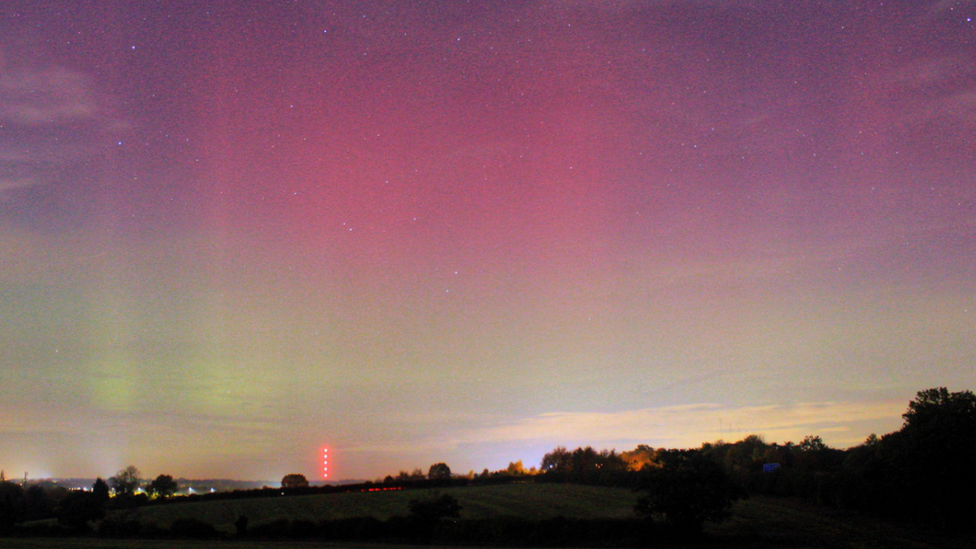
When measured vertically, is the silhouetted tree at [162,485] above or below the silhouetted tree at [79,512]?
below

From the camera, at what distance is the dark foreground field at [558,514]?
136ft

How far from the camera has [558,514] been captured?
58.2 meters

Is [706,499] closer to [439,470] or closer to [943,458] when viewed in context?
[943,458]

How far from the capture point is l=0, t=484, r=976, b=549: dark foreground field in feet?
136

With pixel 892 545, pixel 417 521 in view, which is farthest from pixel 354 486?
pixel 892 545

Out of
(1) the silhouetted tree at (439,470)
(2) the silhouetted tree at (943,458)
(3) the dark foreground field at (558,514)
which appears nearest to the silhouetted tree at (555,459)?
(1) the silhouetted tree at (439,470)

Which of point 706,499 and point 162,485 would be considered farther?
point 162,485

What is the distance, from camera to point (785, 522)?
1937 inches

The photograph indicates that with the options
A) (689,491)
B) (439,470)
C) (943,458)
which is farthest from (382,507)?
(439,470)

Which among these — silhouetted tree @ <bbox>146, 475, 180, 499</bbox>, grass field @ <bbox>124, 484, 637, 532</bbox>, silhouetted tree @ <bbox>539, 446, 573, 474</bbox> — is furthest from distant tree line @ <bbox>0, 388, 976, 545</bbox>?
silhouetted tree @ <bbox>539, 446, 573, 474</bbox>

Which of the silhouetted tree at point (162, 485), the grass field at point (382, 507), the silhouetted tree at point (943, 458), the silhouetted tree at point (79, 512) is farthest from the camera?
the silhouetted tree at point (162, 485)

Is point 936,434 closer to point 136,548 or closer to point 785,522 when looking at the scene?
point 785,522

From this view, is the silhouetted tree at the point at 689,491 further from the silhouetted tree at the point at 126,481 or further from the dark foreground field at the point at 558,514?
the silhouetted tree at the point at 126,481

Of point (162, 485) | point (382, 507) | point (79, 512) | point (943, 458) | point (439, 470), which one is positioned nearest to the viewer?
point (943, 458)
